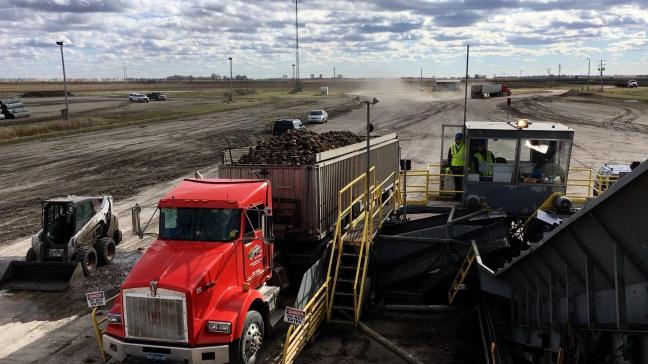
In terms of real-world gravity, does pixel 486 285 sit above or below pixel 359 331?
Answer: above

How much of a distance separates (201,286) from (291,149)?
6110 millimetres

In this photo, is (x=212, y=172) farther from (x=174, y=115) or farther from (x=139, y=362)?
(x=174, y=115)

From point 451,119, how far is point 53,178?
1566 inches

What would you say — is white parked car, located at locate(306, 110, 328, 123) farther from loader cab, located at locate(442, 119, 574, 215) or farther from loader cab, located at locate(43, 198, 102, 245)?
loader cab, located at locate(442, 119, 574, 215)

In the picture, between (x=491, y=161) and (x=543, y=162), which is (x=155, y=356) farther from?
(x=543, y=162)

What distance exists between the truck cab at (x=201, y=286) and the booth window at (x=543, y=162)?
6.43m

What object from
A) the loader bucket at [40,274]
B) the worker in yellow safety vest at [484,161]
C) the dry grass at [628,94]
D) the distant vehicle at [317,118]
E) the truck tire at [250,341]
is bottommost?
the loader bucket at [40,274]

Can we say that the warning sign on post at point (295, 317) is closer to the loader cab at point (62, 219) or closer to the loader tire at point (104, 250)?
the loader tire at point (104, 250)

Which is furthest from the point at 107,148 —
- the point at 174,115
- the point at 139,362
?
the point at 139,362

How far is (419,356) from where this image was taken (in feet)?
32.4

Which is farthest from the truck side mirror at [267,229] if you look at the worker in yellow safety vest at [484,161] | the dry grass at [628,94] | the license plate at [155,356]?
the dry grass at [628,94]

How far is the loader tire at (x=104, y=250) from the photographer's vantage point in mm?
15172

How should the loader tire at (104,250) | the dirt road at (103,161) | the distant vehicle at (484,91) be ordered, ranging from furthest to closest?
the distant vehicle at (484,91)
the dirt road at (103,161)
the loader tire at (104,250)

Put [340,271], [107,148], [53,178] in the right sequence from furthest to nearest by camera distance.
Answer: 1. [107,148]
2. [53,178]
3. [340,271]
